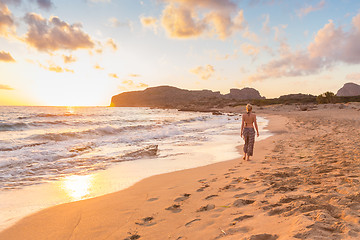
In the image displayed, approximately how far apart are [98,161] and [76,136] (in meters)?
9.31

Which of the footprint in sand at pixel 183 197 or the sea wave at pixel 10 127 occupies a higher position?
the sea wave at pixel 10 127

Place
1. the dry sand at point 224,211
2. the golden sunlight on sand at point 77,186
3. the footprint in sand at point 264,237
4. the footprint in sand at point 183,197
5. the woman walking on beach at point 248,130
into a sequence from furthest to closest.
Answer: the woman walking on beach at point 248,130 < the golden sunlight on sand at point 77,186 < the footprint in sand at point 183,197 < the dry sand at point 224,211 < the footprint in sand at point 264,237

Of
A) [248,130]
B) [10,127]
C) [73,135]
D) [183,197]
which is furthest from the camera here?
[10,127]

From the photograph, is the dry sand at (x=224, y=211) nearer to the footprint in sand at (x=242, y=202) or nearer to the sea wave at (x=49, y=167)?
the footprint in sand at (x=242, y=202)

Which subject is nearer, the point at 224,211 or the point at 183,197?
the point at 224,211

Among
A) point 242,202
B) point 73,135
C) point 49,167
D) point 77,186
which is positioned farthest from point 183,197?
point 73,135

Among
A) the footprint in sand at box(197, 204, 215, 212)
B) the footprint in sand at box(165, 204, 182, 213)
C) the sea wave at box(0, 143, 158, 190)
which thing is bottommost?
the sea wave at box(0, 143, 158, 190)

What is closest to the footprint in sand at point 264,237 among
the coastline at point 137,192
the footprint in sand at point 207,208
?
the footprint in sand at point 207,208

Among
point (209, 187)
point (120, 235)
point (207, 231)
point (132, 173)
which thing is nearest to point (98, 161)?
point (132, 173)

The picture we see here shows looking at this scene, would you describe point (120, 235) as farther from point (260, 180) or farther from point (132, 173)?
point (132, 173)

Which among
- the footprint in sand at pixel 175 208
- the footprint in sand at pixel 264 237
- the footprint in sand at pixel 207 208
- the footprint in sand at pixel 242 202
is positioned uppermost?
the footprint in sand at pixel 264 237

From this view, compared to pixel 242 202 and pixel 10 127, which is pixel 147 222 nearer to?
pixel 242 202

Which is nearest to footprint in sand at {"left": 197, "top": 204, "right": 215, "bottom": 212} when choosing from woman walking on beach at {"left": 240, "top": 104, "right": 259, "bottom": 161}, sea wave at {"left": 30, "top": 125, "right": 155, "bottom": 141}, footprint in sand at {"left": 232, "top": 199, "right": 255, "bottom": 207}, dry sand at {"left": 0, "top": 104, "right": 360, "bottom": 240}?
dry sand at {"left": 0, "top": 104, "right": 360, "bottom": 240}

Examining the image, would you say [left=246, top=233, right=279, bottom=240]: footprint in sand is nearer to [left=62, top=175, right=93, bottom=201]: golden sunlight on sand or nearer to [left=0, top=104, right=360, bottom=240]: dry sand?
[left=0, top=104, right=360, bottom=240]: dry sand
